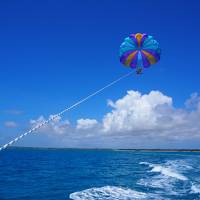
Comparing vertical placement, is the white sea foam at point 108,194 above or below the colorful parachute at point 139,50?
below

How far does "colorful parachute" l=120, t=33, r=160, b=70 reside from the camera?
17.8m

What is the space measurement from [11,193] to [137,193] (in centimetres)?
913

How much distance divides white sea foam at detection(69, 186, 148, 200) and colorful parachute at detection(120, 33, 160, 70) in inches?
319

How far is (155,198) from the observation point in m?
18.5

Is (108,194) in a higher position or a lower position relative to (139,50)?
lower

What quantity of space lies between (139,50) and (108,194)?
9746mm

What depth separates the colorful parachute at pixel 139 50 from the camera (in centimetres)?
1777

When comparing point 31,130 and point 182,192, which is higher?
point 31,130

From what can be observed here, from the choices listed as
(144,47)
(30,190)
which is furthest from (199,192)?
(30,190)

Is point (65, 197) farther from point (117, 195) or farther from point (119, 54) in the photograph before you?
point (119, 54)

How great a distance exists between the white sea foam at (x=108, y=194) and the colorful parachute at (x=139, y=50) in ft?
26.6

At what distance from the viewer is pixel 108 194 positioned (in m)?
20.7

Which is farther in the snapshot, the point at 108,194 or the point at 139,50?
the point at 108,194

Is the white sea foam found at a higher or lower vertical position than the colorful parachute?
lower
